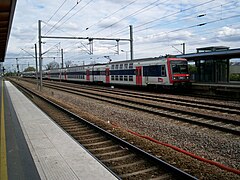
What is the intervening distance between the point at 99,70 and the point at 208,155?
103ft

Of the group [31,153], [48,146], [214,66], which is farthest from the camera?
[214,66]

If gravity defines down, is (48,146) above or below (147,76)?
below

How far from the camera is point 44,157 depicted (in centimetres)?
621

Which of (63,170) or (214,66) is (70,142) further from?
(214,66)

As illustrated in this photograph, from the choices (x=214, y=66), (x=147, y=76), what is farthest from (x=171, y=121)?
(x=214, y=66)

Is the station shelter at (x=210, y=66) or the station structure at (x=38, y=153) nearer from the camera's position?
the station structure at (x=38, y=153)

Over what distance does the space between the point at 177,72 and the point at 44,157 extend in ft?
59.4

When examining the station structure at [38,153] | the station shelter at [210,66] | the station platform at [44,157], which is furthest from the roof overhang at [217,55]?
the station platform at [44,157]

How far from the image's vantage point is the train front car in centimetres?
2252

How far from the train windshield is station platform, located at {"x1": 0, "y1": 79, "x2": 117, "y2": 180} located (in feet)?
49.2

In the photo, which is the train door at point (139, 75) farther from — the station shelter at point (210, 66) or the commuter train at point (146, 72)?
the station shelter at point (210, 66)

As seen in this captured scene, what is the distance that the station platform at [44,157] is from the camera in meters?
5.16

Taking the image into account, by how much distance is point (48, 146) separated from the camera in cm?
717

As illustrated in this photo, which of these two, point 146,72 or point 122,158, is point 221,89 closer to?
point 146,72
